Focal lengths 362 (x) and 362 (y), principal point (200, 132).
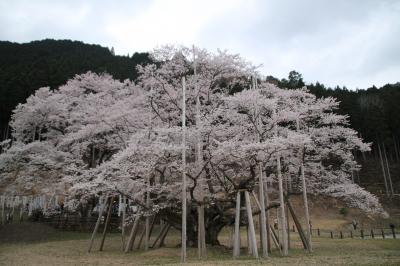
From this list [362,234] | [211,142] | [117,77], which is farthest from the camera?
[117,77]

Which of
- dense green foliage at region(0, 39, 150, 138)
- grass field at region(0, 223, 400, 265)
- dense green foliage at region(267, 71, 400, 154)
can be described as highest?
dense green foliage at region(0, 39, 150, 138)

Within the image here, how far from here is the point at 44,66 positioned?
153ft

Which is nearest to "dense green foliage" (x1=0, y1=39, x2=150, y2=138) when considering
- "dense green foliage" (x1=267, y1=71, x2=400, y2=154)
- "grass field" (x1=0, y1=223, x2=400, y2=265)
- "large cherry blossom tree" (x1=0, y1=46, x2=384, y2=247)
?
"large cherry blossom tree" (x1=0, y1=46, x2=384, y2=247)

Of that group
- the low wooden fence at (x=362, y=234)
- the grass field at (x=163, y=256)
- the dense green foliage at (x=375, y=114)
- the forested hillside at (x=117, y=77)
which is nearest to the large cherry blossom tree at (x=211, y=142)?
the grass field at (x=163, y=256)

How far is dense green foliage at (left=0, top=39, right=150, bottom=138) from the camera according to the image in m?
41.2

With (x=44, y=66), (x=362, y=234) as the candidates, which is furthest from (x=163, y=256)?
(x=44, y=66)

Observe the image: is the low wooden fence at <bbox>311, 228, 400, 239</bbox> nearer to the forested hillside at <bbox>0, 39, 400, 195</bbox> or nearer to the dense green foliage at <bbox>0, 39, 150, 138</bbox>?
→ the forested hillside at <bbox>0, 39, 400, 195</bbox>

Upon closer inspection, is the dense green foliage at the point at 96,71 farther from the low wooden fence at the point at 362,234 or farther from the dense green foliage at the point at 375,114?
the low wooden fence at the point at 362,234

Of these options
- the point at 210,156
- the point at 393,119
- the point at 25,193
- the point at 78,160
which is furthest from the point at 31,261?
the point at 393,119

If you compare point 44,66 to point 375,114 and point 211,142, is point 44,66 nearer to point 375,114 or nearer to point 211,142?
point 211,142

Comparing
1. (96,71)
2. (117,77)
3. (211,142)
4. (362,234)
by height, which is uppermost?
(96,71)

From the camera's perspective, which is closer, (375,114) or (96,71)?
(375,114)

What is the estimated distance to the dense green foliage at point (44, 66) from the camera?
41156mm

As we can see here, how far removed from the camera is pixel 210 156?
15242mm
